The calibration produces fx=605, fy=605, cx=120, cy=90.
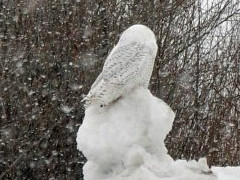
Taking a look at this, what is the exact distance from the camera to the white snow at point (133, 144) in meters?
3.16

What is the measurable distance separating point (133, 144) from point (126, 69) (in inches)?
17.8

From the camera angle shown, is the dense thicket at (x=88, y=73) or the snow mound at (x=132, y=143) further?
the dense thicket at (x=88, y=73)

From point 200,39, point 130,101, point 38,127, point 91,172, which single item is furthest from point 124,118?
point 200,39

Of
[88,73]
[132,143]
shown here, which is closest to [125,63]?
[132,143]

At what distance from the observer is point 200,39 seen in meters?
10.1

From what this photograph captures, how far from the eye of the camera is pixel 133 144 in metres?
3.22

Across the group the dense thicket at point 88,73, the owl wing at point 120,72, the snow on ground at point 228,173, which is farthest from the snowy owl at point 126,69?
the dense thicket at point 88,73

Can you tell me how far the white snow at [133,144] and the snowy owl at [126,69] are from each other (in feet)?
0.20

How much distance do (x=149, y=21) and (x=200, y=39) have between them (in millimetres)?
1254

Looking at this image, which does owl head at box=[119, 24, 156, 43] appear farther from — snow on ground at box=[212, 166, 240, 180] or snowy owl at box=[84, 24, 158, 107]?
snow on ground at box=[212, 166, 240, 180]

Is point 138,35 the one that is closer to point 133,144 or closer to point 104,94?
point 104,94

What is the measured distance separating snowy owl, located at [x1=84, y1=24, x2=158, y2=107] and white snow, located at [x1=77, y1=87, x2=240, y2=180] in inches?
2.4

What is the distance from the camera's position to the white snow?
3.16 m

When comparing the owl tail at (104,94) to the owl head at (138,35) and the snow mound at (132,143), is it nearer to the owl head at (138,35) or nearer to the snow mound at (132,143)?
the snow mound at (132,143)
